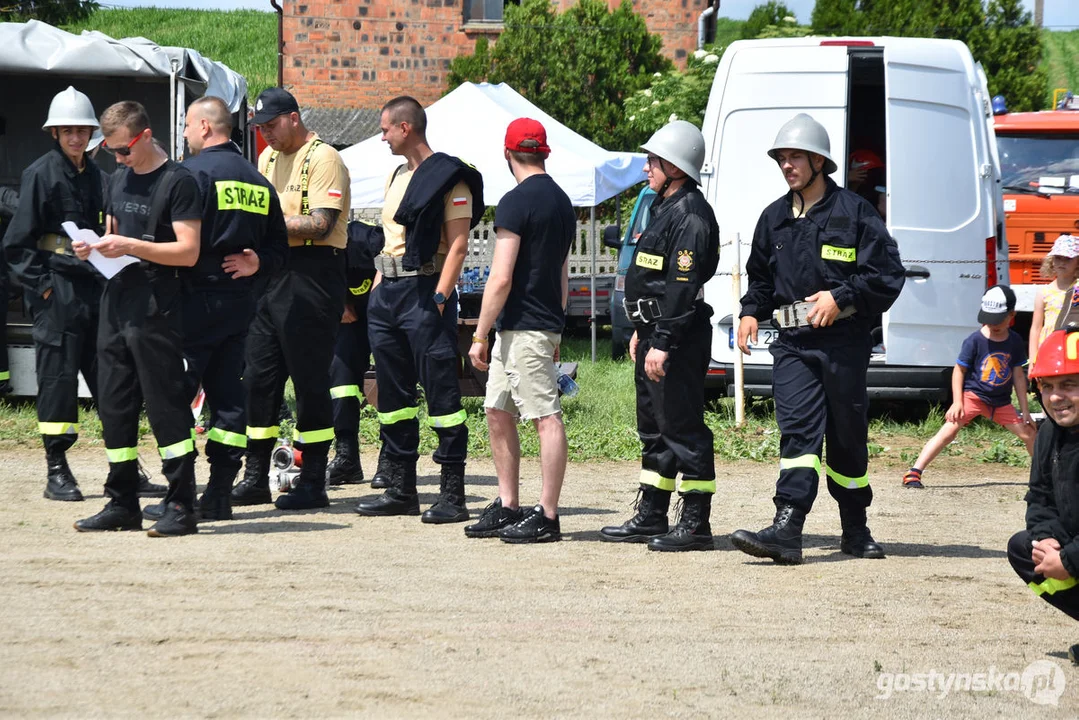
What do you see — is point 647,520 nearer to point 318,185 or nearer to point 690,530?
point 690,530

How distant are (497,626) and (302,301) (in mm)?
2953

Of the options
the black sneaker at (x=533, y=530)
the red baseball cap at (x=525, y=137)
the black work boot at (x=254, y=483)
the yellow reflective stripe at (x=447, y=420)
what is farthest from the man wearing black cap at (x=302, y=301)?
the black sneaker at (x=533, y=530)

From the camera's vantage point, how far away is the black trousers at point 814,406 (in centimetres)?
650

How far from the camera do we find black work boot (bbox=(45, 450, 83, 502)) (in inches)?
316

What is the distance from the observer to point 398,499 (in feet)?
25.2

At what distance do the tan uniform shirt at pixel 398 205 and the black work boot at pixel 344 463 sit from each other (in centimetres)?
161

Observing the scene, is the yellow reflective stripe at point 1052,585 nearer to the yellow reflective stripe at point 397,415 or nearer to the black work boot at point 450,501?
the black work boot at point 450,501

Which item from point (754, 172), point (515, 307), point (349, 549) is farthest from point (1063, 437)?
point (754, 172)

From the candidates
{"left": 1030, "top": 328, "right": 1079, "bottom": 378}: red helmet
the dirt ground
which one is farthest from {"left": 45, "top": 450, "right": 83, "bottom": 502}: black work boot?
{"left": 1030, "top": 328, "right": 1079, "bottom": 378}: red helmet

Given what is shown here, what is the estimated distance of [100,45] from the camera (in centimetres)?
1215

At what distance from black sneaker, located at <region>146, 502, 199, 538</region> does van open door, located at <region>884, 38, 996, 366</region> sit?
574 cm

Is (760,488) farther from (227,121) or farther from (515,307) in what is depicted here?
(227,121)

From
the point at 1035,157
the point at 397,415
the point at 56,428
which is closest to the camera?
the point at 397,415

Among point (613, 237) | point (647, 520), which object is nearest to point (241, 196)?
point (647, 520)
